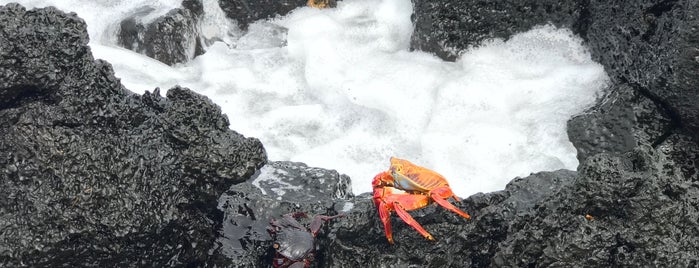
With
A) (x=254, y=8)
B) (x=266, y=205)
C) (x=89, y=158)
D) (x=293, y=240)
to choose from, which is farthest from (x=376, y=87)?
(x=89, y=158)

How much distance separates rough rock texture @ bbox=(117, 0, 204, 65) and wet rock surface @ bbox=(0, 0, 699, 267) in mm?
3291

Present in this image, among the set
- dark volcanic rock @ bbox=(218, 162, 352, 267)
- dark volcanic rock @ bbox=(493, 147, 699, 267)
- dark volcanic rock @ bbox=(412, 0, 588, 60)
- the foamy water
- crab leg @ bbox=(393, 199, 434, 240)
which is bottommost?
the foamy water

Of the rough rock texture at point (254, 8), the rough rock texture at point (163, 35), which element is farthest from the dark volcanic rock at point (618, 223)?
the rough rock texture at point (254, 8)

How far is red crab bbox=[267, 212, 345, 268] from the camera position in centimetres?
346

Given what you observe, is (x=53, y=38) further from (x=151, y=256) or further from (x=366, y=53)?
(x=366, y=53)

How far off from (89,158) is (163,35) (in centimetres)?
370

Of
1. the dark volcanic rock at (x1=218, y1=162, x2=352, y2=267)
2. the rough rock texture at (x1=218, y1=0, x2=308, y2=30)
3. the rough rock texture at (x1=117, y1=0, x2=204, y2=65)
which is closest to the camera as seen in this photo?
the dark volcanic rock at (x1=218, y1=162, x2=352, y2=267)

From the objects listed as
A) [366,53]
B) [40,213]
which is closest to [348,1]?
[366,53]

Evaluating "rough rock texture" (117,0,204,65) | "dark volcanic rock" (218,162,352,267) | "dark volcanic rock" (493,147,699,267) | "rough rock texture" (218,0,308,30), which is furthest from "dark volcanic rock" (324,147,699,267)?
"rough rock texture" (218,0,308,30)

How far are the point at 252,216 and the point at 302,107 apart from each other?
8.32 feet

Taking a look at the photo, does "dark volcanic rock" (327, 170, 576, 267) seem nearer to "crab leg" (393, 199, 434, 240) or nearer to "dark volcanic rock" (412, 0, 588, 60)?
"crab leg" (393, 199, 434, 240)

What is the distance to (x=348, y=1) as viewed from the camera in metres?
7.57

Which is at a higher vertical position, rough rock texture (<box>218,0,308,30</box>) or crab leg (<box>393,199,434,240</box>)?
crab leg (<box>393,199,434,240</box>)

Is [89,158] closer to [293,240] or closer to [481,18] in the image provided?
[293,240]
